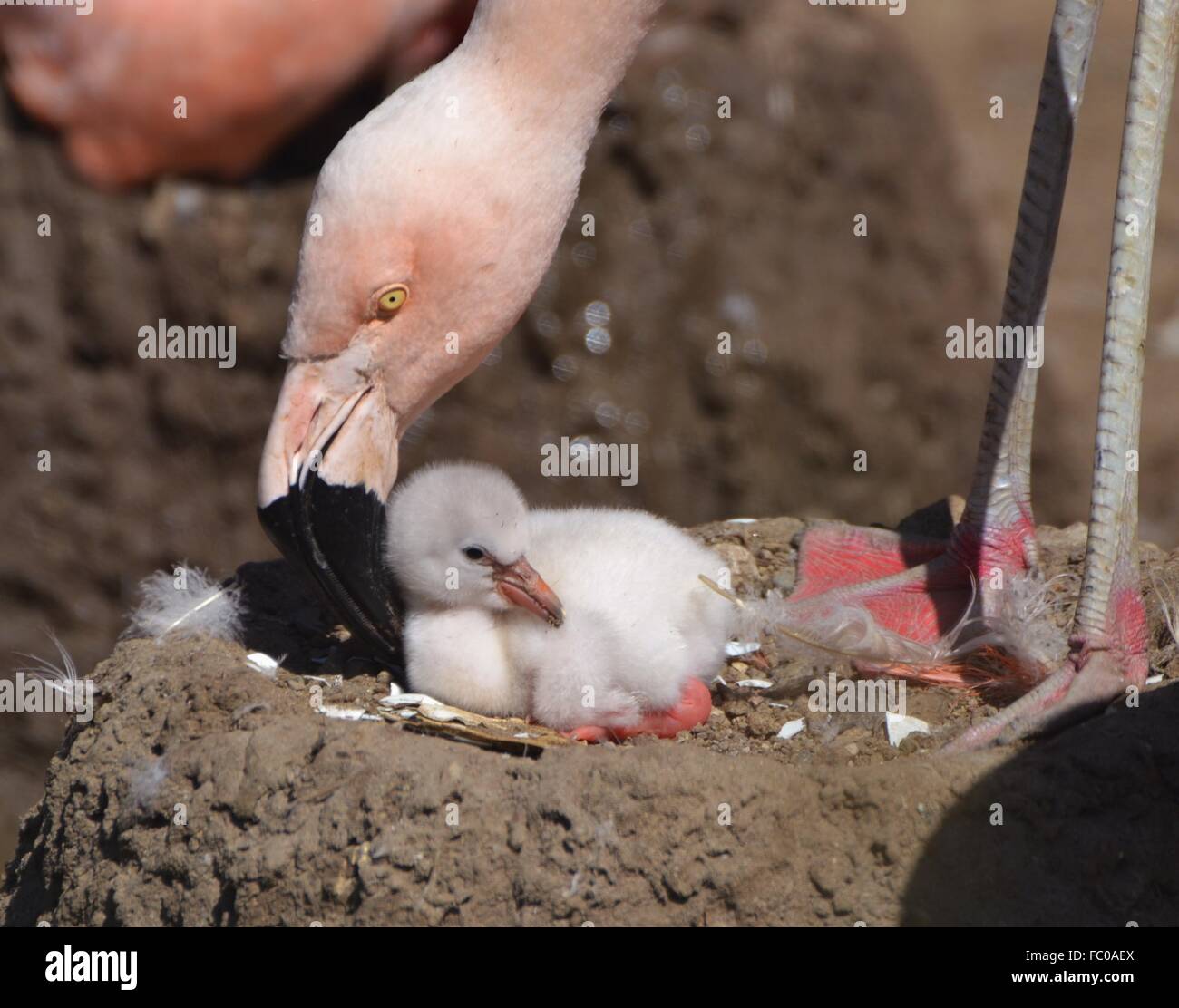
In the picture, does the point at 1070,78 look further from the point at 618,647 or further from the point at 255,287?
the point at 255,287

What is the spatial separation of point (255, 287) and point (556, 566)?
8.52ft

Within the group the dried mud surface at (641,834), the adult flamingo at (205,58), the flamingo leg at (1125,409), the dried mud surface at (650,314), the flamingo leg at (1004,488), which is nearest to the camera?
the dried mud surface at (641,834)

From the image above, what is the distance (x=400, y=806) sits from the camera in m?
1.90

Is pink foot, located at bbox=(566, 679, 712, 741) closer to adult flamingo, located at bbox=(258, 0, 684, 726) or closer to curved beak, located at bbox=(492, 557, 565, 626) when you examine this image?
curved beak, located at bbox=(492, 557, 565, 626)

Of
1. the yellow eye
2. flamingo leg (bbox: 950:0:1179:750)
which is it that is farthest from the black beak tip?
flamingo leg (bbox: 950:0:1179:750)

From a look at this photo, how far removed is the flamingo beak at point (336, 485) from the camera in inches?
90.9

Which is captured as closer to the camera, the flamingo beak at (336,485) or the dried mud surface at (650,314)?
the flamingo beak at (336,485)

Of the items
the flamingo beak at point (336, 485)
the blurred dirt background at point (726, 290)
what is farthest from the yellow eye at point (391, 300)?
the blurred dirt background at point (726, 290)

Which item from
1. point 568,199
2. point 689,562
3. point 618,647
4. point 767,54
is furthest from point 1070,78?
point 767,54

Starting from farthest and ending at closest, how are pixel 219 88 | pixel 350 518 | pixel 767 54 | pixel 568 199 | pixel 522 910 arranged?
pixel 767 54, pixel 219 88, pixel 568 199, pixel 350 518, pixel 522 910

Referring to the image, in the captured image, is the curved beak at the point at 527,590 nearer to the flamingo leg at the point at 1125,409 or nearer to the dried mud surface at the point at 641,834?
the dried mud surface at the point at 641,834

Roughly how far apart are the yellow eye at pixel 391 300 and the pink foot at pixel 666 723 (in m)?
0.74

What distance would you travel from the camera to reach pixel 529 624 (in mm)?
2461

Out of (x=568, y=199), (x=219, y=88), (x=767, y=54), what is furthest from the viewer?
(x=767, y=54)
